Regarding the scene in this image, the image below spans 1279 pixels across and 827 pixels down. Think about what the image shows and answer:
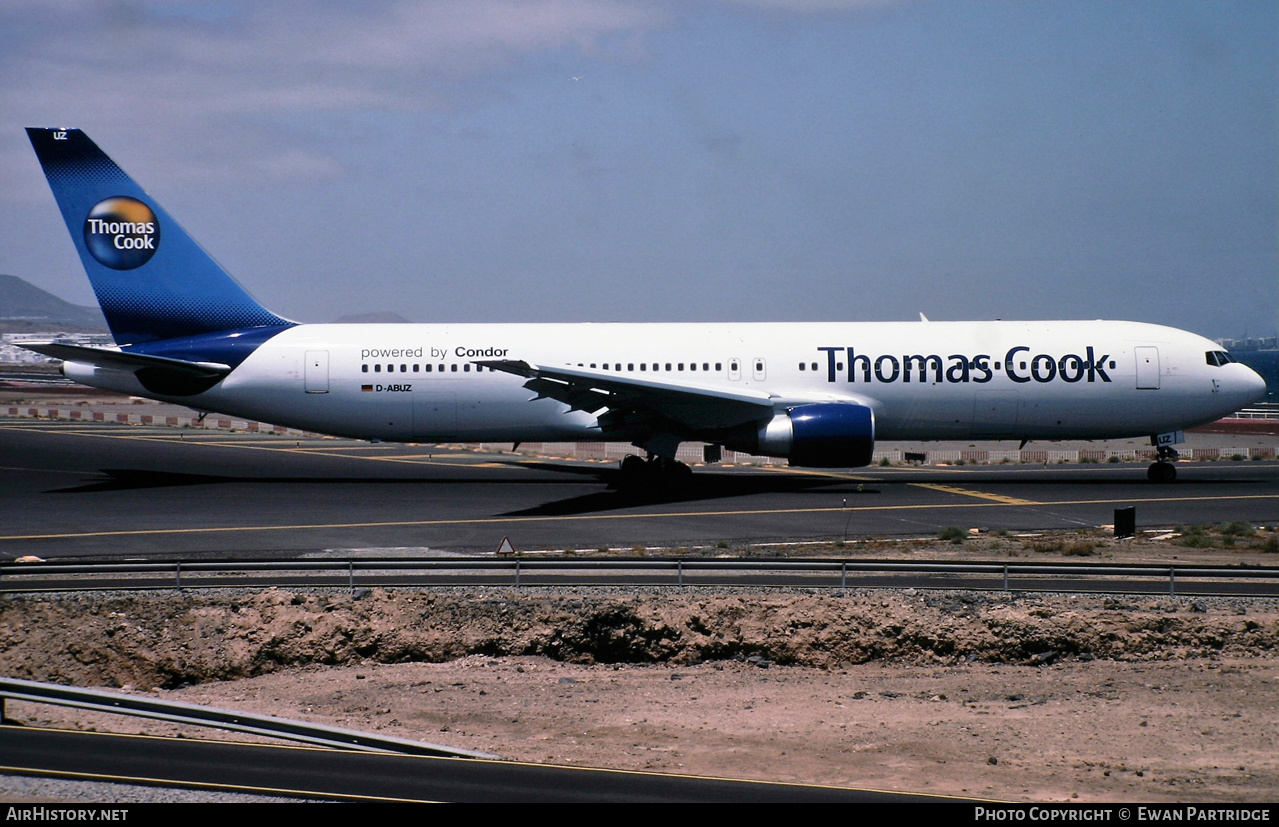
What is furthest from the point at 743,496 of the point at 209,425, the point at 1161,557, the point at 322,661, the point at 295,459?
the point at 209,425

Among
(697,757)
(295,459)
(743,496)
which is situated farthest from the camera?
(295,459)

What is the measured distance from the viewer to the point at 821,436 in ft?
105

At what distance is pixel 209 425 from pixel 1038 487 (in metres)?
53.6

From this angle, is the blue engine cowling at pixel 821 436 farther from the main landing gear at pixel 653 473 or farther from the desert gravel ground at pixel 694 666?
the desert gravel ground at pixel 694 666

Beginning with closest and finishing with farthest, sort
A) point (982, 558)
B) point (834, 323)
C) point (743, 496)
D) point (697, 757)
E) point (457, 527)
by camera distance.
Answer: point (697, 757), point (982, 558), point (457, 527), point (743, 496), point (834, 323)

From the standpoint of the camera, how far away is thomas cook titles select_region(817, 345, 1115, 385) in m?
33.8

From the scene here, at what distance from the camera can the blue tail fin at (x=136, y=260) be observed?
115 ft

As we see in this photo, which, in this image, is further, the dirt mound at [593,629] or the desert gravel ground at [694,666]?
the dirt mound at [593,629]

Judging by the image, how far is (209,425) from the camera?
Result: 70.4m

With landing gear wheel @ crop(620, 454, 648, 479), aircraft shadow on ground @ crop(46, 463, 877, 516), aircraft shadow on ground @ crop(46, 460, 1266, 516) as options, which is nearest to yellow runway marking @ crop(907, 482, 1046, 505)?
aircraft shadow on ground @ crop(46, 460, 1266, 516)

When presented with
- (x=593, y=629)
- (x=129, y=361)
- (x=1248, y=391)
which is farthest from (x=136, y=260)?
(x=1248, y=391)

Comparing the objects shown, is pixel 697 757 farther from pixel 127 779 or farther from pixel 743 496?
pixel 743 496

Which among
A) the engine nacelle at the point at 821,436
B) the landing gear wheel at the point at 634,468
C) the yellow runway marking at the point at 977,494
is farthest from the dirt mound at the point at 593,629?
the landing gear wheel at the point at 634,468

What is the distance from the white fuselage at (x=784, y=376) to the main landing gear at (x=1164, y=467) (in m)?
2.26
